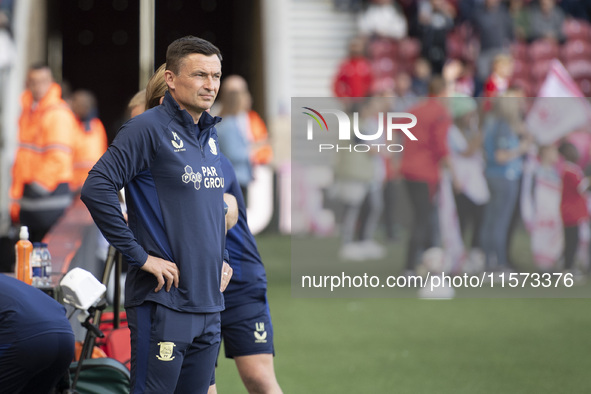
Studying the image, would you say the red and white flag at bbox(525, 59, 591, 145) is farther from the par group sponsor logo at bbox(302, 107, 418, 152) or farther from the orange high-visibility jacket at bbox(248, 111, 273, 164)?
the orange high-visibility jacket at bbox(248, 111, 273, 164)

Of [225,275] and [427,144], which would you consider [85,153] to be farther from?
[225,275]

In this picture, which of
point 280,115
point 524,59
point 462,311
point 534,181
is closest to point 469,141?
point 534,181

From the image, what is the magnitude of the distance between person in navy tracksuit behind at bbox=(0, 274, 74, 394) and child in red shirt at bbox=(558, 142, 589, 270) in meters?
8.32

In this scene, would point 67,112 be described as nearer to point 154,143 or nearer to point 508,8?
point 154,143

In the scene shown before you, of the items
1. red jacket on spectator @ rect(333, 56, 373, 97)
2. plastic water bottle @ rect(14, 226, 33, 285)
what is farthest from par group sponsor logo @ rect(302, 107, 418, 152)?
red jacket on spectator @ rect(333, 56, 373, 97)

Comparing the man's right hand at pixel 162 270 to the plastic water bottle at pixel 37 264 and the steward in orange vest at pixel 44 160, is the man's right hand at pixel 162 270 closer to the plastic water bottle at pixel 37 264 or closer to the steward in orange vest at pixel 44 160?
the plastic water bottle at pixel 37 264

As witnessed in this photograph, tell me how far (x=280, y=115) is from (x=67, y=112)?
8.57 meters

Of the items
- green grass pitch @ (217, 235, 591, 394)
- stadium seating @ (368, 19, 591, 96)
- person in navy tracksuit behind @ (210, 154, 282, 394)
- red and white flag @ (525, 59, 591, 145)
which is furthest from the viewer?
stadium seating @ (368, 19, 591, 96)

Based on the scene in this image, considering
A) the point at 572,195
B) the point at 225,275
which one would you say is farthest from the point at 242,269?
the point at 572,195

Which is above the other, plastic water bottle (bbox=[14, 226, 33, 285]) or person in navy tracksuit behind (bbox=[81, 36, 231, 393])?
person in navy tracksuit behind (bbox=[81, 36, 231, 393])

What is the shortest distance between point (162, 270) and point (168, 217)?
0.60 feet

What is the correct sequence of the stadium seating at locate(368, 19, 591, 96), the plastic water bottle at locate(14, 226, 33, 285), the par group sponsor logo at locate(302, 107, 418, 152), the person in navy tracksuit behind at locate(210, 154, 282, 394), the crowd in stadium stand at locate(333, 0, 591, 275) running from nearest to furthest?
the person in navy tracksuit behind at locate(210, 154, 282, 394), the plastic water bottle at locate(14, 226, 33, 285), the par group sponsor logo at locate(302, 107, 418, 152), the crowd in stadium stand at locate(333, 0, 591, 275), the stadium seating at locate(368, 19, 591, 96)

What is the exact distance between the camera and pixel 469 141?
11.0m

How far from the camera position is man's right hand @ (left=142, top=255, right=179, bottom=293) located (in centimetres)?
349
